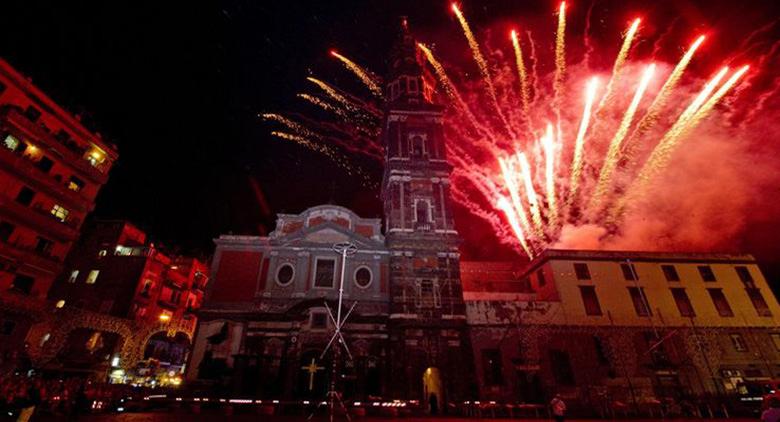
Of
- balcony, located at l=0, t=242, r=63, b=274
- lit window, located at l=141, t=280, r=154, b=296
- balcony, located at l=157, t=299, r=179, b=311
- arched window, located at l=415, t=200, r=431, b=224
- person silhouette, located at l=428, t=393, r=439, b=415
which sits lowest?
person silhouette, located at l=428, t=393, r=439, b=415

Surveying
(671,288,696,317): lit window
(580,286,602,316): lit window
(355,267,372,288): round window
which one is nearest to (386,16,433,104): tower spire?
(355,267,372,288): round window

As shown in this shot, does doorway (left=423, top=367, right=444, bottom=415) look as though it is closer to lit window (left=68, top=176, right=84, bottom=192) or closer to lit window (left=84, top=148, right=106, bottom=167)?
lit window (left=68, top=176, right=84, bottom=192)

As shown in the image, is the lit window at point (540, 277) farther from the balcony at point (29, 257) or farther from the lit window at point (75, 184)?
the lit window at point (75, 184)

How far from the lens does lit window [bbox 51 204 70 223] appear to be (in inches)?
1099

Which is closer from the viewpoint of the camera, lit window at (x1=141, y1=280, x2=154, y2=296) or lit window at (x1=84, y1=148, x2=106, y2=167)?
lit window at (x1=84, y1=148, x2=106, y2=167)

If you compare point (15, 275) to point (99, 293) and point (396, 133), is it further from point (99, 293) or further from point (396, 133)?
point (396, 133)

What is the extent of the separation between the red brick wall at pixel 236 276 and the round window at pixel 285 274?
5.18 ft

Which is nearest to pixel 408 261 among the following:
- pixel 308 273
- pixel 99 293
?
pixel 308 273

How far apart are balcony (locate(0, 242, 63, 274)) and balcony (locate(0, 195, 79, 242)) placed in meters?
1.64

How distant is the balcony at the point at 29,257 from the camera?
78.0 feet

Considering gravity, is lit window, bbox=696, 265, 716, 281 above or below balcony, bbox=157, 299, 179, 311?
below

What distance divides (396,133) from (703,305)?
28119 millimetres

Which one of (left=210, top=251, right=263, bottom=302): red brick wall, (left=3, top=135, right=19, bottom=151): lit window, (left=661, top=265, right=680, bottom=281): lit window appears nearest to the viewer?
(left=3, top=135, right=19, bottom=151): lit window

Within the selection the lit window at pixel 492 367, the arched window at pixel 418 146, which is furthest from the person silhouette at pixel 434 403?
the arched window at pixel 418 146
